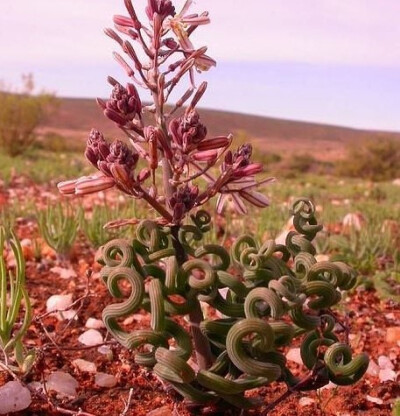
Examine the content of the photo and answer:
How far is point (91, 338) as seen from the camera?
8.57 feet

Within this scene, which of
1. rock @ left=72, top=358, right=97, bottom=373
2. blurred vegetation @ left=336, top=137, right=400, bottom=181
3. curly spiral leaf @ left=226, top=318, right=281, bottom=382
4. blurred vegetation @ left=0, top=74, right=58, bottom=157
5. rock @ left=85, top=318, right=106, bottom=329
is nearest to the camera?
curly spiral leaf @ left=226, top=318, right=281, bottom=382

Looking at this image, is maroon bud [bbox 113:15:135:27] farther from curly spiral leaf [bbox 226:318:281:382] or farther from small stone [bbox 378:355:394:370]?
small stone [bbox 378:355:394:370]

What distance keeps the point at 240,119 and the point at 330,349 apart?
241 ft

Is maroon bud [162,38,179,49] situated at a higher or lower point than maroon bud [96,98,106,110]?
higher

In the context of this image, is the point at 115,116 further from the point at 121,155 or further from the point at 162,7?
the point at 162,7

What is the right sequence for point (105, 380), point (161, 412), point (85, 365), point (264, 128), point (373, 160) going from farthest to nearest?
point (264, 128), point (373, 160), point (85, 365), point (105, 380), point (161, 412)

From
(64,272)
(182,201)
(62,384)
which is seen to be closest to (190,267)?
(182,201)

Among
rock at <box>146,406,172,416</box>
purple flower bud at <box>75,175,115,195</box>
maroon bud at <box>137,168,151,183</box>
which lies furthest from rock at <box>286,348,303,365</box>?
purple flower bud at <box>75,175,115,195</box>

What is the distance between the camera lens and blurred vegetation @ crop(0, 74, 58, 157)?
51.6ft

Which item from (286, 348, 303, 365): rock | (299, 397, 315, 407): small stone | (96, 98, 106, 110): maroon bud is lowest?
(299, 397, 315, 407): small stone

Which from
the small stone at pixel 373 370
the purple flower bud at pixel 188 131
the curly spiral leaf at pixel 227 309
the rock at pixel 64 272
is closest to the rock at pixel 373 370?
the small stone at pixel 373 370

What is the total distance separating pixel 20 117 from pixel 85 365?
1490cm

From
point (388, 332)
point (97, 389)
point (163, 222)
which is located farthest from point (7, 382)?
point (388, 332)

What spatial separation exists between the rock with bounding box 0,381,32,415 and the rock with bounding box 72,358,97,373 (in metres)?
0.35
